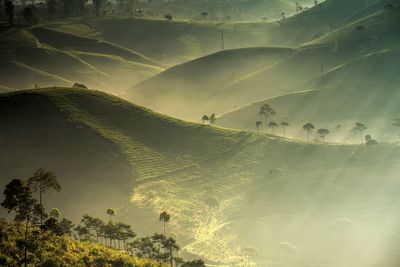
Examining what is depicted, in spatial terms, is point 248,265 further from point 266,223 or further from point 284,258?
point 266,223

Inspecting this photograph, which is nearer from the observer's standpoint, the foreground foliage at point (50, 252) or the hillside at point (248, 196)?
the foreground foliage at point (50, 252)

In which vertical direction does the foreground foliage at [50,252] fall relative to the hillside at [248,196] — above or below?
below

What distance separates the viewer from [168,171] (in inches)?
7446

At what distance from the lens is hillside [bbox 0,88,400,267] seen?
138500 millimetres

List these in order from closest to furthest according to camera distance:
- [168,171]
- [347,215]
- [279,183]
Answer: [347,215], [279,183], [168,171]

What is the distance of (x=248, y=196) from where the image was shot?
170 m

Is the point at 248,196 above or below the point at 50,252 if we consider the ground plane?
above

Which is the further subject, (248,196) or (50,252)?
(248,196)

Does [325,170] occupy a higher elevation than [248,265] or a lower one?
higher

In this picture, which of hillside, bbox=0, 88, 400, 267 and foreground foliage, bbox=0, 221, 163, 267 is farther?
hillside, bbox=0, 88, 400, 267

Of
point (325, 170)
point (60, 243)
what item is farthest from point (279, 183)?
point (60, 243)

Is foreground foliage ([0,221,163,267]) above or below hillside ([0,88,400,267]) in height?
below

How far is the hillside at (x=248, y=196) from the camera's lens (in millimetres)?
138500

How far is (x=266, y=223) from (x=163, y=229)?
99.4 feet
